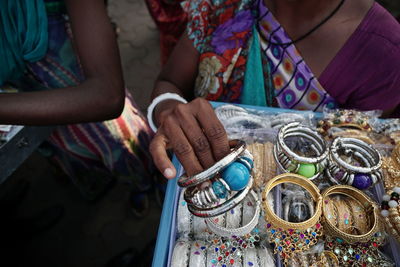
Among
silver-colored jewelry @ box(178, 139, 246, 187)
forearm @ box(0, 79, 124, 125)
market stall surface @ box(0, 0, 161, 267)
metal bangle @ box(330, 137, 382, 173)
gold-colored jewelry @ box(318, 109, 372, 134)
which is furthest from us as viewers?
market stall surface @ box(0, 0, 161, 267)

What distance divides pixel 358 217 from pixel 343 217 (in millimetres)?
42

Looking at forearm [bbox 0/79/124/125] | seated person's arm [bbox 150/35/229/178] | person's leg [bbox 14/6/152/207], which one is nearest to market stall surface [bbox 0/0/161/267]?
person's leg [bbox 14/6/152/207]

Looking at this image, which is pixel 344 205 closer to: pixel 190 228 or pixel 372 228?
pixel 372 228

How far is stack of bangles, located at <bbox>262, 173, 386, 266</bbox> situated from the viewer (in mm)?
665

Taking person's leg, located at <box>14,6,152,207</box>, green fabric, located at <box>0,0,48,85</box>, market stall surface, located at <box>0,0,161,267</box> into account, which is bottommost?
market stall surface, located at <box>0,0,161,267</box>

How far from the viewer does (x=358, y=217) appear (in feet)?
2.35

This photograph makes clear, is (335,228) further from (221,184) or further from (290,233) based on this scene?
(221,184)

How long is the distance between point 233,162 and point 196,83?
0.70m

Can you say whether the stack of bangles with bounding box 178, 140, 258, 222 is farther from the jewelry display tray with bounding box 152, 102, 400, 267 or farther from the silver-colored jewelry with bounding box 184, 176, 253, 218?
the jewelry display tray with bounding box 152, 102, 400, 267

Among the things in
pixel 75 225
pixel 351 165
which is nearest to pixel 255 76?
pixel 351 165

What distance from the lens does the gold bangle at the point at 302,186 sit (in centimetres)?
65

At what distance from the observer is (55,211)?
1.94 m

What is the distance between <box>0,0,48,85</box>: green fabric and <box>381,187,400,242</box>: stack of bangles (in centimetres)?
131

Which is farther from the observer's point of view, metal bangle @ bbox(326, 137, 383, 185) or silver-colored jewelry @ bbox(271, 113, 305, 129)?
silver-colored jewelry @ bbox(271, 113, 305, 129)
